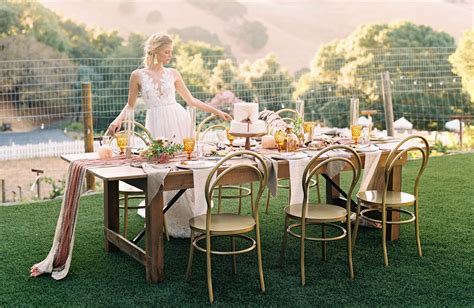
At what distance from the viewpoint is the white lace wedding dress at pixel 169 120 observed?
185 inches

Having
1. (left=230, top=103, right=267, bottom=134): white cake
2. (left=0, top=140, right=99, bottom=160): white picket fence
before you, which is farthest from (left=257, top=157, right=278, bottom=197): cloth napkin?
(left=0, top=140, right=99, bottom=160): white picket fence

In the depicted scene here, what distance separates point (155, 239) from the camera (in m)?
3.72

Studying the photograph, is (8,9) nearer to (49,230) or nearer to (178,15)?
(178,15)

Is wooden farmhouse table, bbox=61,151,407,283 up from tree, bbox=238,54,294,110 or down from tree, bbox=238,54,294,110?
down

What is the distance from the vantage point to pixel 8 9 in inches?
711

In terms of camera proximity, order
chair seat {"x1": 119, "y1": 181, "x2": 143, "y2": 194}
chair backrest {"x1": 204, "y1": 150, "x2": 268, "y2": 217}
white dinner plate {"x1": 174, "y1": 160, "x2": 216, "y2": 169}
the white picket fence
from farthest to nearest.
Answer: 1. the white picket fence
2. chair seat {"x1": 119, "y1": 181, "x2": 143, "y2": 194}
3. white dinner plate {"x1": 174, "y1": 160, "x2": 216, "y2": 169}
4. chair backrest {"x1": 204, "y1": 150, "x2": 268, "y2": 217}

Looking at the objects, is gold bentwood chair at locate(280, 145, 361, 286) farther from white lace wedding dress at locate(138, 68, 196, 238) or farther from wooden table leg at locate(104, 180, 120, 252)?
wooden table leg at locate(104, 180, 120, 252)

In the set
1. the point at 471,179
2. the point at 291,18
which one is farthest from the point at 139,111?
the point at 291,18

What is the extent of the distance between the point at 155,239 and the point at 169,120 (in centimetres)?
130

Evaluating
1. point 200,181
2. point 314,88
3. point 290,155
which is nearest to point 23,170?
point 314,88

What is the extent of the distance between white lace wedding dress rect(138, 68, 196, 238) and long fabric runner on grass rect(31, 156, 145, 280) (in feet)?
2.71

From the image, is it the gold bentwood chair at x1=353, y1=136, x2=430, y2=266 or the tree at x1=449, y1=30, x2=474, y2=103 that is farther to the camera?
the tree at x1=449, y1=30, x2=474, y2=103

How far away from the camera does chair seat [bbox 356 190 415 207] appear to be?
416 centimetres

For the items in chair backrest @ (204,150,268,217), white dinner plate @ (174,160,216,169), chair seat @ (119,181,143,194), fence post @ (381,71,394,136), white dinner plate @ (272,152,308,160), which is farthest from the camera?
fence post @ (381,71,394,136)
